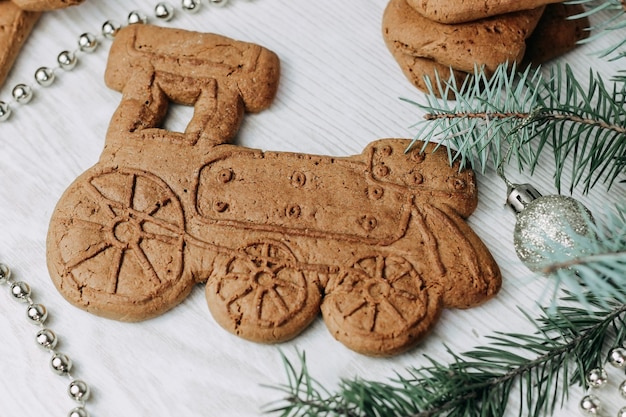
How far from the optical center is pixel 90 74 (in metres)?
1.50

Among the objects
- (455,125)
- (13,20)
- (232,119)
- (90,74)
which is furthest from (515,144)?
(13,20)

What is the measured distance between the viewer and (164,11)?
5.06 feet

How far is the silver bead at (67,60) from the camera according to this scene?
149 cm

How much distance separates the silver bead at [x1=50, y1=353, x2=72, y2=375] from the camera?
1.24 m

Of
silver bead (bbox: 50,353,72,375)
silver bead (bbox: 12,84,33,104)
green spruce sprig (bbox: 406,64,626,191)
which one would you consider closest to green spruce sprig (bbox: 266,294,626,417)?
green spruce sprig (bbox: 406,64,626,191)

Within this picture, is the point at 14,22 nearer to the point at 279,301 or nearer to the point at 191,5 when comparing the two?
the point at 191,5

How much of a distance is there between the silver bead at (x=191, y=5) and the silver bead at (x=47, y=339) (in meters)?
0.74

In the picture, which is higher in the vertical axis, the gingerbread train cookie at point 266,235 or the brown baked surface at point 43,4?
the brown baked surface at point 43,4

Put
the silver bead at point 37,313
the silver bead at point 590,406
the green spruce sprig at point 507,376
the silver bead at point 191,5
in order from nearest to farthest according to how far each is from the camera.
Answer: the green spruce sprig at point 507,376 < the silver bead at point 590,406 < the silver bead at point 37,313 < the silver bead at point 191,5

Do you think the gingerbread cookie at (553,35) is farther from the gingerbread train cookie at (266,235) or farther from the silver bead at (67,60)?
the silver bead at (67,60)

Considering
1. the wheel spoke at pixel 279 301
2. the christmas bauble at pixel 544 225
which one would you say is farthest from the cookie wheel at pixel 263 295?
the christmas bauble at pixel 544 225

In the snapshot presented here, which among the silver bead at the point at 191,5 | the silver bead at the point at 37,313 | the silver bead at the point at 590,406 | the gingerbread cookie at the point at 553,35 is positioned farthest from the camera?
the silver bead at the point at 191,5

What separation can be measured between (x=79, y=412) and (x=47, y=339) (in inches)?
5.7

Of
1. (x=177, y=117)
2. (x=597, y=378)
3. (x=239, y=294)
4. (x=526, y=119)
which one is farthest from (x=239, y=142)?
(x=597, y=378)
